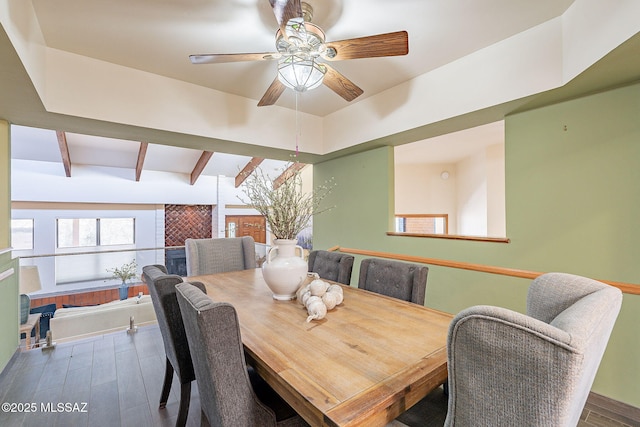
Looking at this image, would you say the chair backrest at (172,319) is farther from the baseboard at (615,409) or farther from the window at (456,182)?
the window at (456,182)

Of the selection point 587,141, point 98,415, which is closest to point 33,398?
point 98,415

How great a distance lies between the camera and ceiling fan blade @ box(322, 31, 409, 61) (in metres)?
1.59

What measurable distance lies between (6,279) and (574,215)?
4.46 meters

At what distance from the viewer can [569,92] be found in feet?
6.56

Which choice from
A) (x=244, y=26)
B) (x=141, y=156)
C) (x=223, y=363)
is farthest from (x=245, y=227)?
(x=223, y=363)

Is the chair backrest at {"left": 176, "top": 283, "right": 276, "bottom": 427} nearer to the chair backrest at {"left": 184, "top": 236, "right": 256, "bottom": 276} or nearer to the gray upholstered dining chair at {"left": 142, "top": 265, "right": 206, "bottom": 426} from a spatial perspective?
the gray upholstered dining chair at {"left": 142, "top": 265, "right": 206, "bottom": 426}

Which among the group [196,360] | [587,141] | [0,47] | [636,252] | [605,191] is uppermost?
[0,47]

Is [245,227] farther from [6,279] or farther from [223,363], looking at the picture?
[223,363]

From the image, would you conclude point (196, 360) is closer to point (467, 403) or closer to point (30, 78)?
point (467, 403)

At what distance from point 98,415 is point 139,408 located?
0.22 m

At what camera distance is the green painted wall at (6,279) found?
7.47 feet

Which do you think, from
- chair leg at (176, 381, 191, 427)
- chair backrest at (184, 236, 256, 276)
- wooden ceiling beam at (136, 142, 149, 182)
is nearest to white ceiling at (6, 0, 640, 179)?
chair backrest at (184, 236, 256, 276)

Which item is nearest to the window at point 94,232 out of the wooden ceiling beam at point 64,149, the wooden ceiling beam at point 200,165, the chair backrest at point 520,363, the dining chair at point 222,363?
the wooden ceiling beam at point 64,149

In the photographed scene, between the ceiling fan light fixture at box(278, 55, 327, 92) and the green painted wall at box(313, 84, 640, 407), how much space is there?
5.64 feet
